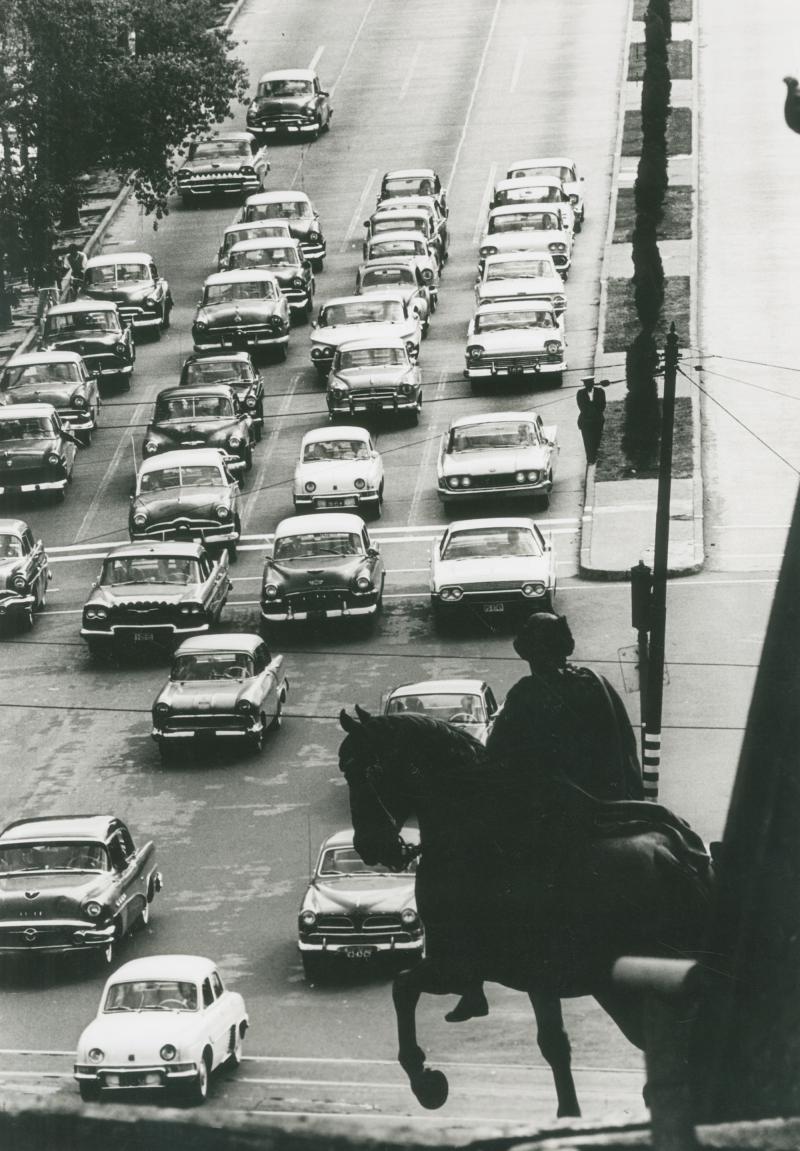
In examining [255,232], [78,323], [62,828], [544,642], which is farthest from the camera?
[255,232]

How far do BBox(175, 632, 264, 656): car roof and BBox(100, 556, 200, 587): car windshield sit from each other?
3.55 m

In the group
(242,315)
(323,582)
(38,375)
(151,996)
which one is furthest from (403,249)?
(151,996)

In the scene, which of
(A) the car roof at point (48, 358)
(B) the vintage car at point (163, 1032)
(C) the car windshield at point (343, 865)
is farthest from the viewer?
(A) the car roof at point (48, 358)

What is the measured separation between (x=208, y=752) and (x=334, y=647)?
4628 millimetres

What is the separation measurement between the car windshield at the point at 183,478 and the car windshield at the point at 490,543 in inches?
254

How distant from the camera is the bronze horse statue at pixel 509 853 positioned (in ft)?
32.3

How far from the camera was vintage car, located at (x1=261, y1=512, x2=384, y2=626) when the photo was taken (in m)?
34.9

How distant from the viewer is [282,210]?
62.0 m

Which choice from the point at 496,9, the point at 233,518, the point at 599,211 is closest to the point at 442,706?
the point at 233,518

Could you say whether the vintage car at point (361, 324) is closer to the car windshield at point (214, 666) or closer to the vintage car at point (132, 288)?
the vintage car at point (132, 288)

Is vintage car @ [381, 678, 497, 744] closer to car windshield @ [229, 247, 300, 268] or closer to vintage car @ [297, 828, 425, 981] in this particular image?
A: vintage car @ [297, 828, 425, 981]

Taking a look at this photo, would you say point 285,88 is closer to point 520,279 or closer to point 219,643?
point 520,279

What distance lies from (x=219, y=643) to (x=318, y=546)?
4943 millimetres

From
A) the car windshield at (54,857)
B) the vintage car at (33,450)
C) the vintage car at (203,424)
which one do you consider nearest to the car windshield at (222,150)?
the vintage car at (203,424)
